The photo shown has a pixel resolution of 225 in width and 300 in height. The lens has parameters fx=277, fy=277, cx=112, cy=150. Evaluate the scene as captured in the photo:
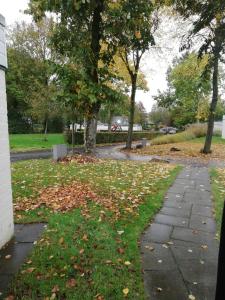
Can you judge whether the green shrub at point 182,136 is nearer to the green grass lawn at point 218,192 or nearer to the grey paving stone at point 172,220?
the green grass lawn at point 218,192

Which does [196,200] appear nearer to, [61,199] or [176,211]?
[176,211]

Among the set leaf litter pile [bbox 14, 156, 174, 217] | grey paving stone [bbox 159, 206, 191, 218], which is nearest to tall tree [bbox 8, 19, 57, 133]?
leaf litter pile [bbox 14, 156, 174, 217]

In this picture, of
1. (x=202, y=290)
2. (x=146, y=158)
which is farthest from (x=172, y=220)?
(x=146, y=158)

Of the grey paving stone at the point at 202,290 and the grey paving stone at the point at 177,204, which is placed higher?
the grey paving stone at the point at 177,204

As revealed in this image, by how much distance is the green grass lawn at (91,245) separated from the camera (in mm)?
3045

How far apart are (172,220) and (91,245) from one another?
6.10ft

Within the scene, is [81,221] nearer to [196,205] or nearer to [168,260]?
[168,260]

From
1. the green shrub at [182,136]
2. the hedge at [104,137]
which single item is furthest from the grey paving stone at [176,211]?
the hedge at [104,137]

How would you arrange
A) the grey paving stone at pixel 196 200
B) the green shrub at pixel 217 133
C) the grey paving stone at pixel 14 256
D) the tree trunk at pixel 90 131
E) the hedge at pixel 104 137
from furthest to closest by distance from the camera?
the green shrub at pixel 217 133
the hedge at pixel 104 137
the tree trunk at pixel 90 131
the grey paving stone at pixel 196 200
the grey paving stone at pixel 14 256

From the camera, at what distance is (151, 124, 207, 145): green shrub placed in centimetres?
2547

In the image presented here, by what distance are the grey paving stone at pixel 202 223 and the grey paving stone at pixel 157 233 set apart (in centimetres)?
51

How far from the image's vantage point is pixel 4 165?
154 inches

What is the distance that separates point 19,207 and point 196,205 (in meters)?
3.74

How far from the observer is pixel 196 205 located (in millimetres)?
6105
